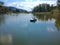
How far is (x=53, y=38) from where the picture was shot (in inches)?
88.5

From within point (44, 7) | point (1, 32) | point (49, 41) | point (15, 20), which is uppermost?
point (44, 7)

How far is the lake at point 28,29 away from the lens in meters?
2.24

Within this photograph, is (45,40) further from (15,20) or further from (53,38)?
(15,20)

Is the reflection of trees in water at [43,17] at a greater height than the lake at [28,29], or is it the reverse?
the reflection of trees in water at [43,17]

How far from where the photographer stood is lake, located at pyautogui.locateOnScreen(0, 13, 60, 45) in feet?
7.36

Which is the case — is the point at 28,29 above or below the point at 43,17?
below

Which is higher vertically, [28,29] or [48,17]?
[48,17]

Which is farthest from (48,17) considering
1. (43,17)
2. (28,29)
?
(28,29)

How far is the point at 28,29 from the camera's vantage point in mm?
2301

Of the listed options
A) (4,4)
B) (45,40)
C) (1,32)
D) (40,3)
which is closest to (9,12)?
(4,4)

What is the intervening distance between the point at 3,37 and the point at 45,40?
25.4 inches

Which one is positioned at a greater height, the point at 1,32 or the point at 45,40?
the point at 1,32

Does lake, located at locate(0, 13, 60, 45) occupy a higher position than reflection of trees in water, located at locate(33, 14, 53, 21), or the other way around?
reflection of trees in water, located at locate(33, 14, 53, 21)

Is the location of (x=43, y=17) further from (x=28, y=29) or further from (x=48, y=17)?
(x=28, y=29)
